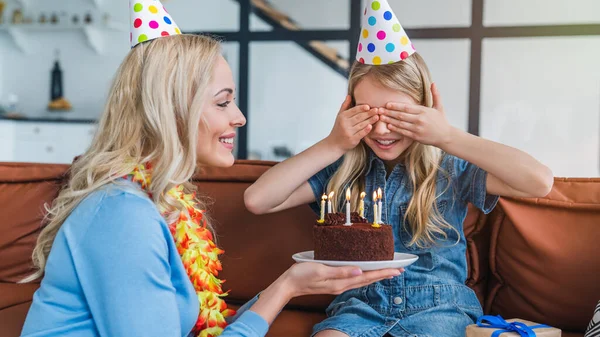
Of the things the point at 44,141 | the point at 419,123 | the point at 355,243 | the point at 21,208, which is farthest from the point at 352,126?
the point at 44,141

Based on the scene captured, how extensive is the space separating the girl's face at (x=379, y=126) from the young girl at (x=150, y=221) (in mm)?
Result: 441

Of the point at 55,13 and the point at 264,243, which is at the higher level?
the point at 55,13

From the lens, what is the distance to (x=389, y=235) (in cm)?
162

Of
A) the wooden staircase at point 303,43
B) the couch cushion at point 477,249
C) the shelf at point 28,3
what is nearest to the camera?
the couch cushion at point 477,249

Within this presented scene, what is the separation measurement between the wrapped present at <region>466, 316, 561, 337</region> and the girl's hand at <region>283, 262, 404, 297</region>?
256 mm

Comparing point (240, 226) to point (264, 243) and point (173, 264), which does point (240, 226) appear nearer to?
point (264, 243)

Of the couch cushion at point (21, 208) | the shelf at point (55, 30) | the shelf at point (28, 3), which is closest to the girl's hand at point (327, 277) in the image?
the couch cushion at point (21, 208)

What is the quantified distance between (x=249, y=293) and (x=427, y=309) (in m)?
0.66

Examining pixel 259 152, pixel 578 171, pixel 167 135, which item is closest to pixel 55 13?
pixel 259 152

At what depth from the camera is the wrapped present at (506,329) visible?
147cm

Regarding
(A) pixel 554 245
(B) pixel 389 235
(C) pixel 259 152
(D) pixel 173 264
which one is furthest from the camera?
(C) pixel 259 152

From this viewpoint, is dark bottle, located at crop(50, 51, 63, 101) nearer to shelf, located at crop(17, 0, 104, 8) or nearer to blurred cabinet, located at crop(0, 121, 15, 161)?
blurred cabinet, located at crop(0, 121, 15, 161)

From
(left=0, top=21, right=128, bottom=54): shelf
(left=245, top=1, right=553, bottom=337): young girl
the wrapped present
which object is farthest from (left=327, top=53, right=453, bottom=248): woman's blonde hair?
(left=0, top=21, right=128, bottom=54): shelf

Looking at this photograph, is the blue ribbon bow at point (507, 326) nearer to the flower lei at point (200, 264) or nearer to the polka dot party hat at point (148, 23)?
the flower lei at point (200, 264)
